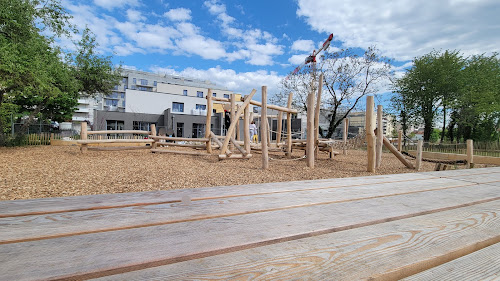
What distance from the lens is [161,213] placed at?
1358 millimetres

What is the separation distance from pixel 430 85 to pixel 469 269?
28.9 metres

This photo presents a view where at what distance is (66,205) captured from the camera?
4.78 ft

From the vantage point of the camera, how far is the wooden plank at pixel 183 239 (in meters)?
0.80

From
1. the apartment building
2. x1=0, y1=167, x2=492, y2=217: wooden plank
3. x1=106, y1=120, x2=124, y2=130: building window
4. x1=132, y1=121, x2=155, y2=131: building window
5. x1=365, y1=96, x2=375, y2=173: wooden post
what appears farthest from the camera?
x1=132, y1=121, x2=155, y2=131: building window

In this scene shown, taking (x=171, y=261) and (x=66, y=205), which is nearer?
(x=171, y=261)

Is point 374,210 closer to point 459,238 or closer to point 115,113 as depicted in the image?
point 459,238

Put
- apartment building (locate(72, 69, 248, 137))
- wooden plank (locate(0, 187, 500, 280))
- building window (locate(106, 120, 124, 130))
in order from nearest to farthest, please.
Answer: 1. wooden plank (locate(0, 187, 500, 280))
2. apartment building (locate(72, 69, 248, 137))
3. building window (locate(106, 120, 124, 130))

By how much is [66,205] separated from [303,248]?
4.50ft

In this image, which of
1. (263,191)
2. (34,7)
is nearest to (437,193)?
(263,191)

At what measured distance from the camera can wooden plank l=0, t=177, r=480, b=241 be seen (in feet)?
3.61

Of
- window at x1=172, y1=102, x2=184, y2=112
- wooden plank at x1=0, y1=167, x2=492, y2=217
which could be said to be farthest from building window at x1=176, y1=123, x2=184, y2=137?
wooden plank at x1=0, y1=167, x2=492, y2=217

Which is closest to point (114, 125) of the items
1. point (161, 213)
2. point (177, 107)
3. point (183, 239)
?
point (177, 107)

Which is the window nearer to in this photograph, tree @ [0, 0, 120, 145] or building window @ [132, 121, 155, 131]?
building window @ [132, 121, 155, 131]

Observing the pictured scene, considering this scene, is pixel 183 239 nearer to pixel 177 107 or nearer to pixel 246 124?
pixel 246 124
